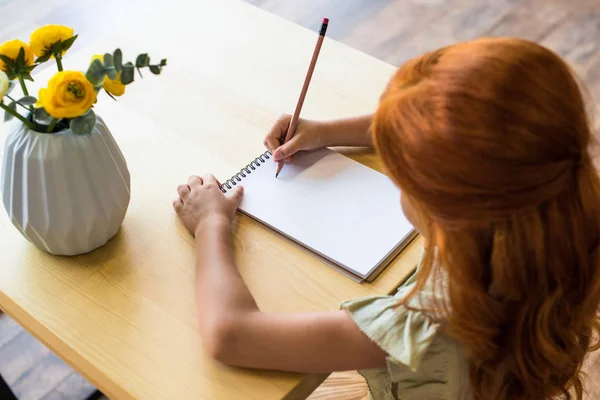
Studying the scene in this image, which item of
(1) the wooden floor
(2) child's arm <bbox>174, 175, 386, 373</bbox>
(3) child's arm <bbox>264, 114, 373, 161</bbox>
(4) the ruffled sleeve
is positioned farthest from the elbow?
(1) the wooden floor

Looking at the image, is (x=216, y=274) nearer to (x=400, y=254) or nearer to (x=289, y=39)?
(x=400, y=254)

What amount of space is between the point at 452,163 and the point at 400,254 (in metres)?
0.32

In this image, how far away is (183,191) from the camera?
0.97 meters

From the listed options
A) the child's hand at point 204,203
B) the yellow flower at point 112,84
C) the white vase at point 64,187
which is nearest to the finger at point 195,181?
the child's hand at point 204,203

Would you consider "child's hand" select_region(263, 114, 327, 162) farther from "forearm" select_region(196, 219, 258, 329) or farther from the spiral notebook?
"forearm" select_region(196, 219, 258, 329)

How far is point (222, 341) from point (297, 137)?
0.37 m

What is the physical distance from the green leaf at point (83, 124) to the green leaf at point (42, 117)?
0.03 metres

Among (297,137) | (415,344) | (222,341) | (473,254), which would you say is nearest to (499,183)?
(473,254)

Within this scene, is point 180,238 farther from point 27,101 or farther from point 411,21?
point 411,21

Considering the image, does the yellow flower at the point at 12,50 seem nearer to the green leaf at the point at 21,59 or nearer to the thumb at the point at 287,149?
the green leaf at the point at 21,59

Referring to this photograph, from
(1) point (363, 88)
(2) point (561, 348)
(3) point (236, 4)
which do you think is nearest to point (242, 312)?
(2) point (561, 348)

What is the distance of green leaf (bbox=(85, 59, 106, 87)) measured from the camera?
78 centimetres

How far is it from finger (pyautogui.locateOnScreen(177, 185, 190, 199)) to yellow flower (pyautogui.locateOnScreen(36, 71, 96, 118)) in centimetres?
24

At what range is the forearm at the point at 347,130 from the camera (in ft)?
3.47
